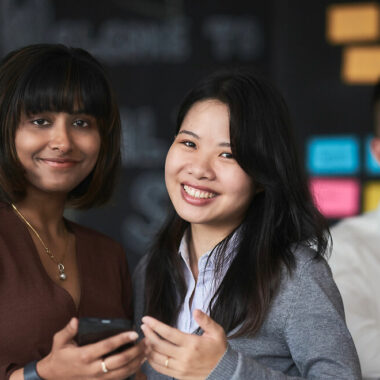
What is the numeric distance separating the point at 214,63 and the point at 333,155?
797 mm

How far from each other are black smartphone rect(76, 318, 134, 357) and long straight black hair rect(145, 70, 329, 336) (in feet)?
1.13

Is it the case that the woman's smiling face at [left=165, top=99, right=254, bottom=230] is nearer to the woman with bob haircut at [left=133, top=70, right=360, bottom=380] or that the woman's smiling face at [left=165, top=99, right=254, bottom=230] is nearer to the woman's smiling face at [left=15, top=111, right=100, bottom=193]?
the woman with bob haircut at [left=133, top=70, right=360, bottom=380]

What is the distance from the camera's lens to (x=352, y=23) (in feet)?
12.0

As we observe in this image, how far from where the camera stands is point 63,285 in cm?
170

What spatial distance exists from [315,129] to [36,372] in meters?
2.56

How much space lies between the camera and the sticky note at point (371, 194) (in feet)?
12.1

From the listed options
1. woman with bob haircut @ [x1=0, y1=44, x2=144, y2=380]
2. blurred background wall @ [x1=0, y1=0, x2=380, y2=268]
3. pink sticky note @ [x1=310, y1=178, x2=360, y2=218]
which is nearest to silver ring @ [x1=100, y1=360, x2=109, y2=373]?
woman with bob haircut @ [x1=0, y1=44, x2=144, y2=380]

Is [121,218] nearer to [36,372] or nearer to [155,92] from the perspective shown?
[155,92]

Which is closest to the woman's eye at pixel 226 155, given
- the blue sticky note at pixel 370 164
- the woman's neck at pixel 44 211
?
the woman's neck at pixel 44 211

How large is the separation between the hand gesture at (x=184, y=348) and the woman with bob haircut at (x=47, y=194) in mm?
215

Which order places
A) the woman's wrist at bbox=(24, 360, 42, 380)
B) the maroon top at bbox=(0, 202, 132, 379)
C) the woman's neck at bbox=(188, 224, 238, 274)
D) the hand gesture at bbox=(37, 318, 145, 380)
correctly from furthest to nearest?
the woman's neck at bbox=(188, 224, 238, 274) → the maroon top at bbox=(0, 202, 132, 379) → the woman's wrist at bbox=(24, 360, 42, 380) → the hand gesture at bbox=(37, 318, 145, 380)

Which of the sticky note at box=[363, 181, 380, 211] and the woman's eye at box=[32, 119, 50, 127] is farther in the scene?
the sticky note at box=[363, 181, 380, 211]

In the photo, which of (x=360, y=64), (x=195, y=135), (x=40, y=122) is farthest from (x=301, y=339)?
(x=360, y=64)

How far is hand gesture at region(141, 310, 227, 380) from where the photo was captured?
1.38 metres
